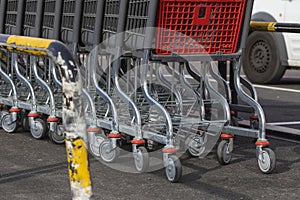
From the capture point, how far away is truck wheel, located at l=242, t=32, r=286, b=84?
42.1ft

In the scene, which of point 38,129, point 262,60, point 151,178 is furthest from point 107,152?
point 262,60

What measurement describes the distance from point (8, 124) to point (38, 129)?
47cm

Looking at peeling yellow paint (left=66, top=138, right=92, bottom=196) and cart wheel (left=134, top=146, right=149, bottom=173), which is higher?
peeling yellow paint (left=66, top=138, right=92, bottom=196)

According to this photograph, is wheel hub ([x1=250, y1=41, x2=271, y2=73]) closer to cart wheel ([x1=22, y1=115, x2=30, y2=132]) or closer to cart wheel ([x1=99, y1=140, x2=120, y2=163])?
cart wheel ([x1=22, y1=115, x2=30, y2=132])

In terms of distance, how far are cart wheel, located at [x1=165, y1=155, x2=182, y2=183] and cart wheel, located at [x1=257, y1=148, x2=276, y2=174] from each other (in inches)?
28.1

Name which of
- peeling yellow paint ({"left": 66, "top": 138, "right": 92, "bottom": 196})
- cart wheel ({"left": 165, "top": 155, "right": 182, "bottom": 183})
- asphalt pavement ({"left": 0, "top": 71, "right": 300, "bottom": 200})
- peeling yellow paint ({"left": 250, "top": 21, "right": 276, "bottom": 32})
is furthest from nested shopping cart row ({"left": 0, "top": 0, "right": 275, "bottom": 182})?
peeling yellow paint ({"left": 66, "top": 138, "right": 92, "bottom": 196})

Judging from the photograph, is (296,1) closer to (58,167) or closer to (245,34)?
(245,34)

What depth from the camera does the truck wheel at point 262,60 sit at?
42.1 ft

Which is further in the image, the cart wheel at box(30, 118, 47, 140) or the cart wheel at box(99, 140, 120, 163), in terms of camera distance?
the cart wheel at box(30, 118, 47, 140)

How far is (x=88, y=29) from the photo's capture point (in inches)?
279

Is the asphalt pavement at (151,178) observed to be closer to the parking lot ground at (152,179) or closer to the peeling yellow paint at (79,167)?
the parking lot ground at (152,179)

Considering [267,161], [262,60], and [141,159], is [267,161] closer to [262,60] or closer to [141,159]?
[141,159]

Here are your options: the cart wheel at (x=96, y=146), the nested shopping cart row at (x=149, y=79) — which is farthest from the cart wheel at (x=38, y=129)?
the cart wheel at (x=96, y=146)

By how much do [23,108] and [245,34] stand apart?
2215 mm
